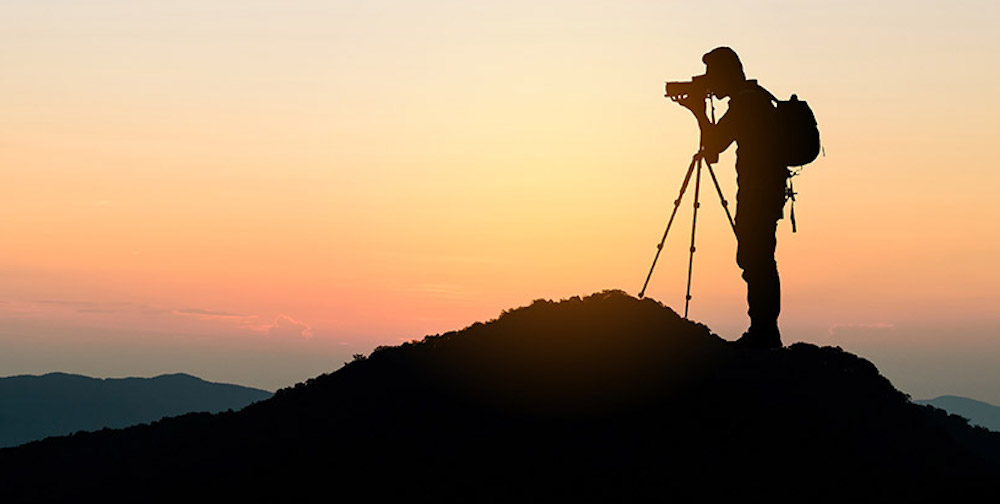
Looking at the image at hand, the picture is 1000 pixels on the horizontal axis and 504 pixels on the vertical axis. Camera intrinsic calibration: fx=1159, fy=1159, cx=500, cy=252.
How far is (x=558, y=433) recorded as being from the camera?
19062 mm

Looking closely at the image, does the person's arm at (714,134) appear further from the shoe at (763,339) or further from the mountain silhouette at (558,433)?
the shoe at (763,339)

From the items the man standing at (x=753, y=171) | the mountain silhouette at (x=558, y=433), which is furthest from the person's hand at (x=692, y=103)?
the mountain silhouette at (x=558, y=433)

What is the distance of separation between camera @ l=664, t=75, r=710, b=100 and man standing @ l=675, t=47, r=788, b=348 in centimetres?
9

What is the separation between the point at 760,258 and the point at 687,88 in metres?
3.87

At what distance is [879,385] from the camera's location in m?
23.9

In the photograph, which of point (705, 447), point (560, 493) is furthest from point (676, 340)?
point (560, 493)

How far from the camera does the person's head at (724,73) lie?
24.1m

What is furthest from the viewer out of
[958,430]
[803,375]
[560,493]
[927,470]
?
[958,430]

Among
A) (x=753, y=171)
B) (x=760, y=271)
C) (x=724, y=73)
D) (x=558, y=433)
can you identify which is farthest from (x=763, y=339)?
(x=558, y=433)

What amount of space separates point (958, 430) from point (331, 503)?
16478mm

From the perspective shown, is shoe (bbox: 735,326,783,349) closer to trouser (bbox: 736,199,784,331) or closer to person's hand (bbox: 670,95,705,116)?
trouser (bbox: 736,199,784,331)

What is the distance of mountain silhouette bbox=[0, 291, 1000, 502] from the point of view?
703 inches

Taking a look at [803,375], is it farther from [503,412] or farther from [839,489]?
[503,412]

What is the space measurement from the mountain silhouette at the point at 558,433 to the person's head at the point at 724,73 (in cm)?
472
